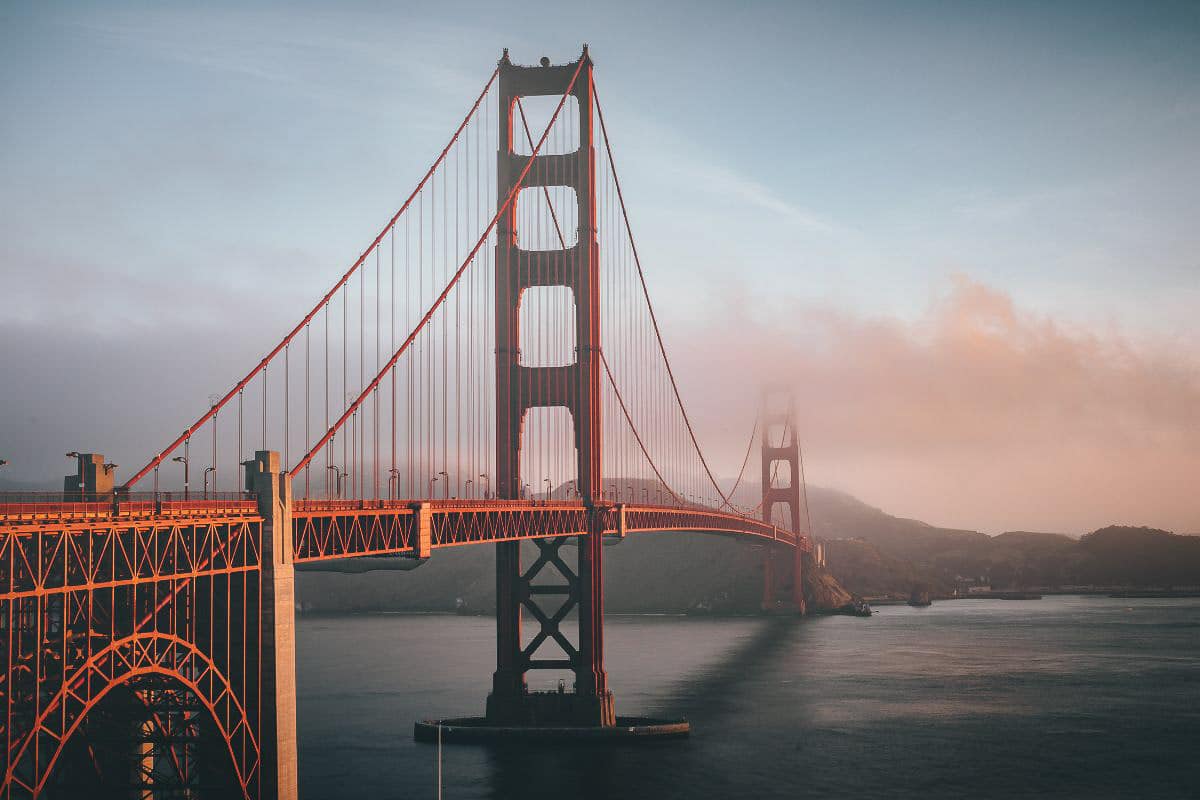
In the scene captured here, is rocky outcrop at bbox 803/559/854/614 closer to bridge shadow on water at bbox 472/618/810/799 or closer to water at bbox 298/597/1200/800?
water at bbox 298/597/1200/800

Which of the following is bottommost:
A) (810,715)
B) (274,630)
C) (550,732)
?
(810,715)

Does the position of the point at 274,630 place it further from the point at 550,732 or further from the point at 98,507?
the point at 550,732

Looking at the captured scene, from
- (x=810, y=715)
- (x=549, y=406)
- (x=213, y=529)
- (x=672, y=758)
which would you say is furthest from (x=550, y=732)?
(x=213, y=529)

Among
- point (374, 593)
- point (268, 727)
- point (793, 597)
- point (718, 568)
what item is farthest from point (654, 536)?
point (268, 727)

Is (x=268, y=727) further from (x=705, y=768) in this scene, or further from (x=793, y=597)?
(x=793, y=597)

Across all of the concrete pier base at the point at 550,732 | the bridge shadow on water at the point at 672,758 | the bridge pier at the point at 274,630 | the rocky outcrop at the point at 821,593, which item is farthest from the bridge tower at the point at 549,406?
the rocky outcrop at the point at 821,593

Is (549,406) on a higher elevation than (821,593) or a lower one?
higher

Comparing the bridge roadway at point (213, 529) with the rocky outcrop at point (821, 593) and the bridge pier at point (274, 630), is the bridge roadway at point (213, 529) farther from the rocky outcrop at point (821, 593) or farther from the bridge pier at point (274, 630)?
the rocky outcrop at point (821, 593)
